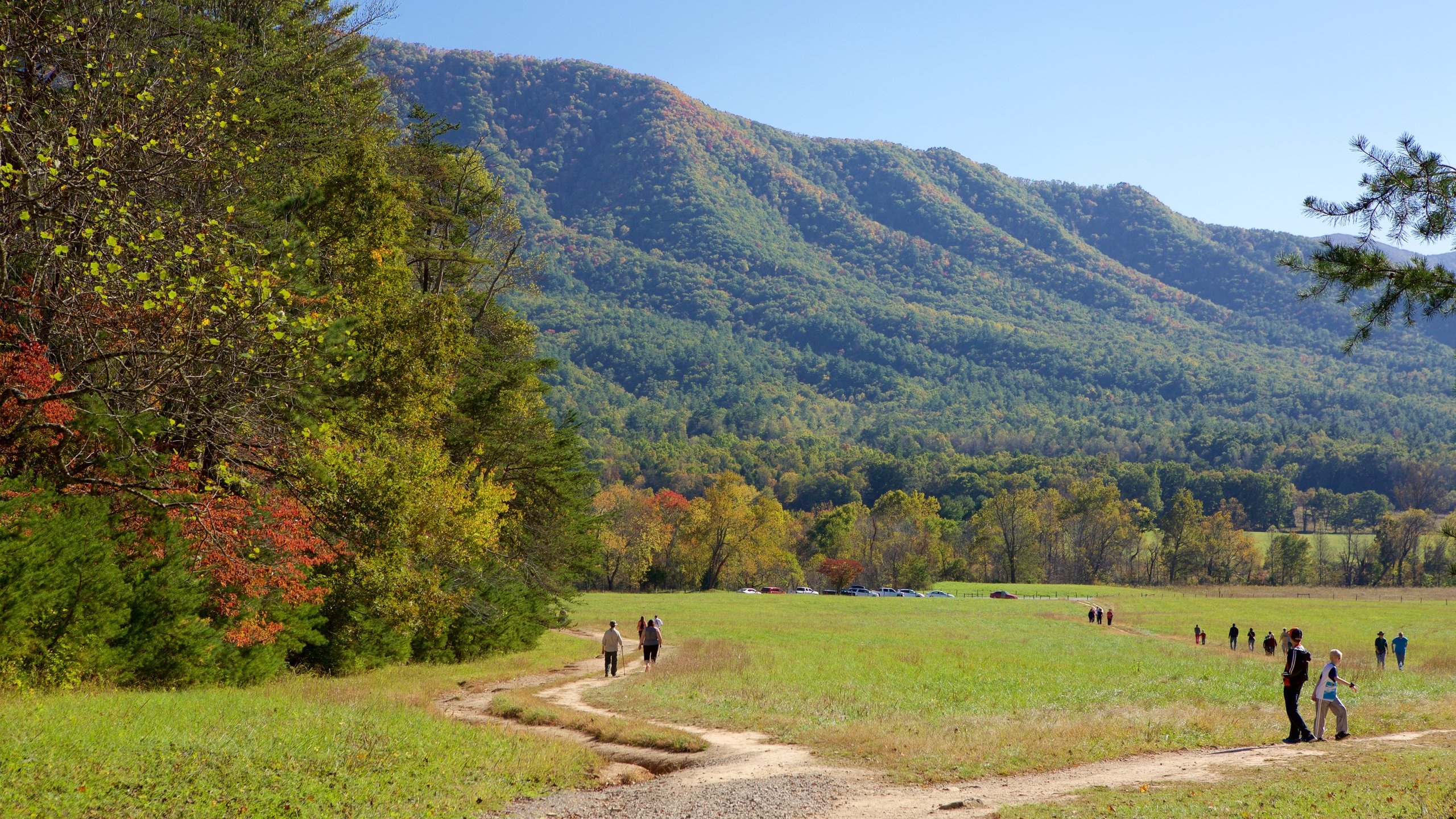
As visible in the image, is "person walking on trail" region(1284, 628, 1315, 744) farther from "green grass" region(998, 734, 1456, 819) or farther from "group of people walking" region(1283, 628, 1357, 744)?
"green grass" region(998, 734, 1456, 819)

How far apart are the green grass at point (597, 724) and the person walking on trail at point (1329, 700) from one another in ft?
36.3

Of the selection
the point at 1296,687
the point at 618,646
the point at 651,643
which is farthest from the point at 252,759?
the point at 651,643

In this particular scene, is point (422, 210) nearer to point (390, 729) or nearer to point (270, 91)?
point (270, 91)

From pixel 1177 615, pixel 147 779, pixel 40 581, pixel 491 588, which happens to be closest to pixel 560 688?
pixel 491 588

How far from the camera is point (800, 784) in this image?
46.0 feet

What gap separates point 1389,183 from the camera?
11.3 meters

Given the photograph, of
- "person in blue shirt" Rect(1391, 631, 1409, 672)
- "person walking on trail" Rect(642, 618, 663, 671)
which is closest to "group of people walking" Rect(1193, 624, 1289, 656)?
"person in blue shirt" Rect(1391, 631, 1409, 672)

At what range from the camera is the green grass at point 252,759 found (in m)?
10.4

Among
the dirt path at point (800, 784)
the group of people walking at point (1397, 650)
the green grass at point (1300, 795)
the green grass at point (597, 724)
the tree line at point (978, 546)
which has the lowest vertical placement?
the tree line at point (978, 546)

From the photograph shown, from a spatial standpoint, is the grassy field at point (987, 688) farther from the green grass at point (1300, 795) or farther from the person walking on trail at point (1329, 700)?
the green grass at point (1300, 795)

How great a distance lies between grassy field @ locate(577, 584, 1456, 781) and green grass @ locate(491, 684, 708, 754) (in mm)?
1326

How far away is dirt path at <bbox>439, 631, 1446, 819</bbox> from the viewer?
41.3 feet

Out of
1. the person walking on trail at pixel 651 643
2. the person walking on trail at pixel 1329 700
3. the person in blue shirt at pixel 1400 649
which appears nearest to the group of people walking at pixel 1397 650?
the person in blue shirt at pixel 1400 649

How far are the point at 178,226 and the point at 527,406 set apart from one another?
77.6ft
